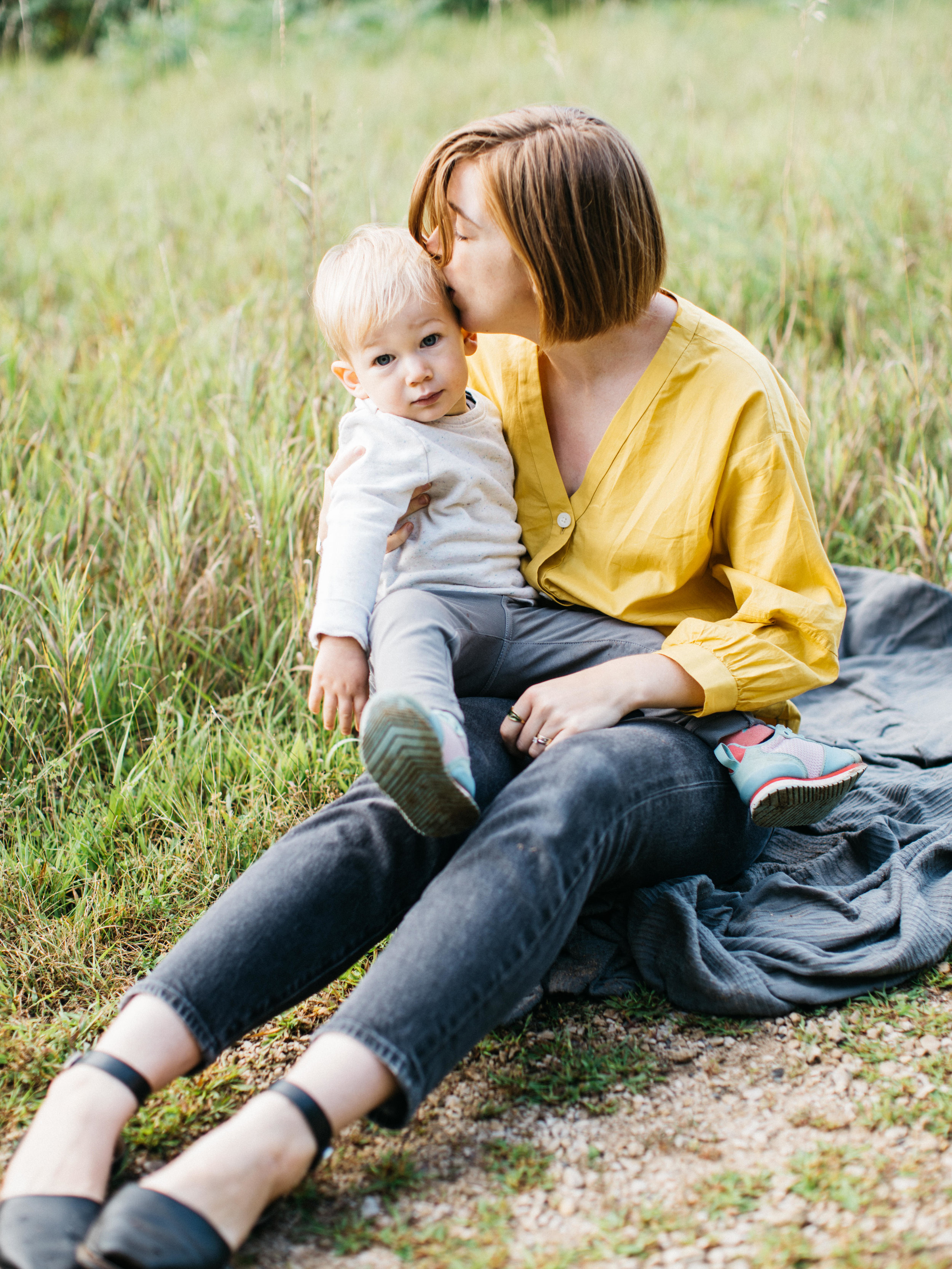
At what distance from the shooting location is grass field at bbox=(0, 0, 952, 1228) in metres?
2.16

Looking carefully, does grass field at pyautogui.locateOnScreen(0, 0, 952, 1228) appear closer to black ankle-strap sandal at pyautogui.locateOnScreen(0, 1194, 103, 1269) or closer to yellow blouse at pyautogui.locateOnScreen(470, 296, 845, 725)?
black ankle-strap sandal at pyautogui.locateOnScreen(0, 1194, 103, 1269)

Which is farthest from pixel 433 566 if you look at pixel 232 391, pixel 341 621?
pixel 232 391

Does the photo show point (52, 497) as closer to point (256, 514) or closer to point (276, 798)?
point (256, 514)

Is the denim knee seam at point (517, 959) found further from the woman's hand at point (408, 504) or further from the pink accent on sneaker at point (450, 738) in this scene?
the woman's hand at point (408, 504)

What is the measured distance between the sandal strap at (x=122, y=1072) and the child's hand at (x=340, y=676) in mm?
605

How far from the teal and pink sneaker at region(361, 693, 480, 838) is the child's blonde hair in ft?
2.42

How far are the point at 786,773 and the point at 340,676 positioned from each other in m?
0.75

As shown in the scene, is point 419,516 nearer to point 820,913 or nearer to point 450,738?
point 450,738

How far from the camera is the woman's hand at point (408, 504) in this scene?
193cm

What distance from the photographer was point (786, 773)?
5.67ft

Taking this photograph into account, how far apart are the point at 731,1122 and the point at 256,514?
5.59 ft

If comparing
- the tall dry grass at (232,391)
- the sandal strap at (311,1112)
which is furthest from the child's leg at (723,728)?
the sandal strap at (311,1112)

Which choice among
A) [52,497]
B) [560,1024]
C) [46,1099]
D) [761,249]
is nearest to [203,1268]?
[46,1099]

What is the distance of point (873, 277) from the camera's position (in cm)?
397
